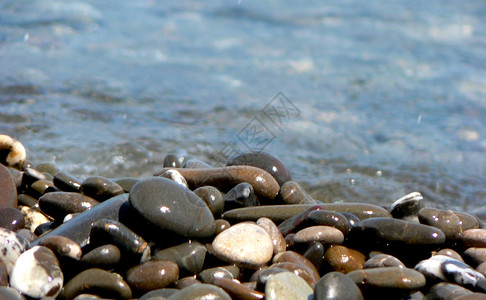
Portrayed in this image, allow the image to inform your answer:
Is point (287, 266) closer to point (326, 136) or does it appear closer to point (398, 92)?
point (326, 136)

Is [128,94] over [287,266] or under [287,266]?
under

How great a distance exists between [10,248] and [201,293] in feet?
3.00

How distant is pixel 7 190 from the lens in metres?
3.34

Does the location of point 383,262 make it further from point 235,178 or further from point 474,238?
point 235,178

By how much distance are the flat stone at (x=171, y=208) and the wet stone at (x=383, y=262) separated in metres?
0.73

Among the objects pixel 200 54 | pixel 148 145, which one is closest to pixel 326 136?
pixel 148 145

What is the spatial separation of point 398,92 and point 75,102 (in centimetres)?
392

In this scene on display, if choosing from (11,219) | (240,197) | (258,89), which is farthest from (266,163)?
(258,89)

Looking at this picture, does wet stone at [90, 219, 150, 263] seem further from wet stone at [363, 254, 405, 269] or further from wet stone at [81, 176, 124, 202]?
wet stone at [363, 254, 405, 269]

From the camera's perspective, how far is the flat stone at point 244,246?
108 inches

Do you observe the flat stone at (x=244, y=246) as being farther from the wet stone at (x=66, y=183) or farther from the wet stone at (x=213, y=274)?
the wet stone at (x=66, y=183)

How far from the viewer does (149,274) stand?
2.59 metres

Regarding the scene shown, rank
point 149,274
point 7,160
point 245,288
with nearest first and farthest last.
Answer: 1. point 245,288
2. point 149,274
3. point 7,160

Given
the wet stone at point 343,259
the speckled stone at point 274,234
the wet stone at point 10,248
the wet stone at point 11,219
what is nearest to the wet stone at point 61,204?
the wet stone at point 11,219
